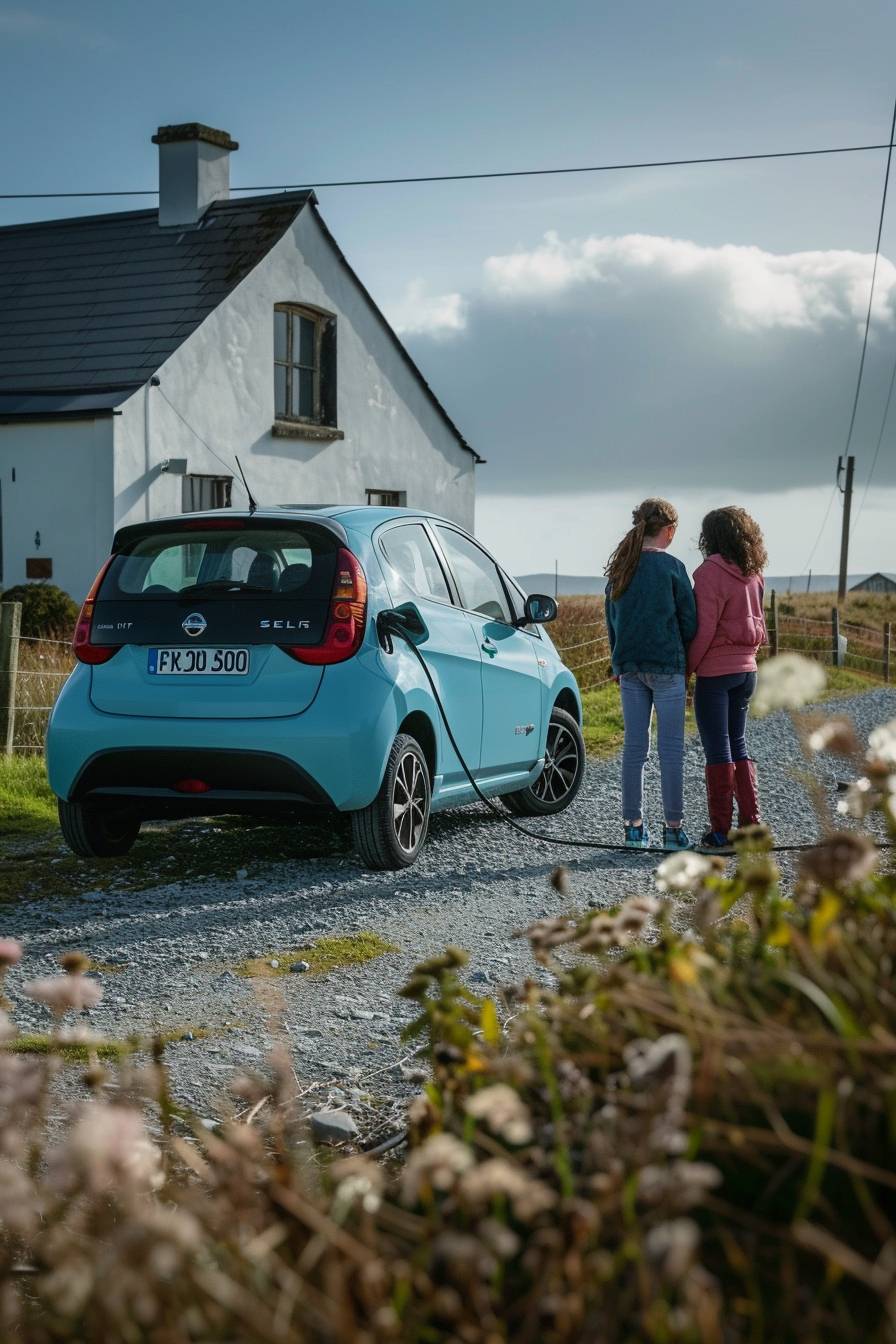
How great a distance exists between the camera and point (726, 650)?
322 inches

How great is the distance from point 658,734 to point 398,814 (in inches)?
67.5

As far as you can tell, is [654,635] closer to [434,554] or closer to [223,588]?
[434,554]

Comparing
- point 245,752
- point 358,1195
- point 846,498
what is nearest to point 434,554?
point 245,752

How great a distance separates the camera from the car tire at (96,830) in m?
7.54

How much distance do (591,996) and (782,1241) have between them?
736mm

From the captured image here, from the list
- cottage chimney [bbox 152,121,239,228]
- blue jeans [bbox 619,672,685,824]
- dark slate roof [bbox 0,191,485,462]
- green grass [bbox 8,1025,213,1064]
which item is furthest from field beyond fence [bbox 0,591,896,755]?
cottage chimney [bbox 152,121,239,228]

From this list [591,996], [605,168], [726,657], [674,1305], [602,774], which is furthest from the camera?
[605,168]

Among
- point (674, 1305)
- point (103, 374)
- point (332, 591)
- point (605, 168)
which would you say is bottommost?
point (674, 1305)

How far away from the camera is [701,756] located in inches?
526

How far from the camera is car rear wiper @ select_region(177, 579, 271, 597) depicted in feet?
23.4

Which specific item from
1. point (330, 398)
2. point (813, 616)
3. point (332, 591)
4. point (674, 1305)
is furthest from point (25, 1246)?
point (813, 616)

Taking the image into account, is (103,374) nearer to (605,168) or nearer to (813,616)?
(605,168)

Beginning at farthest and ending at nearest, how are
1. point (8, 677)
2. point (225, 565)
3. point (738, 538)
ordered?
point (8, 677), point (738, 538), point (225, 565)

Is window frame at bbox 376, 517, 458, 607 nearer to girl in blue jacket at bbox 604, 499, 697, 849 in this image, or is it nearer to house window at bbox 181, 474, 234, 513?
girl in blue jacket at bbox 604, 499, 697, 849
